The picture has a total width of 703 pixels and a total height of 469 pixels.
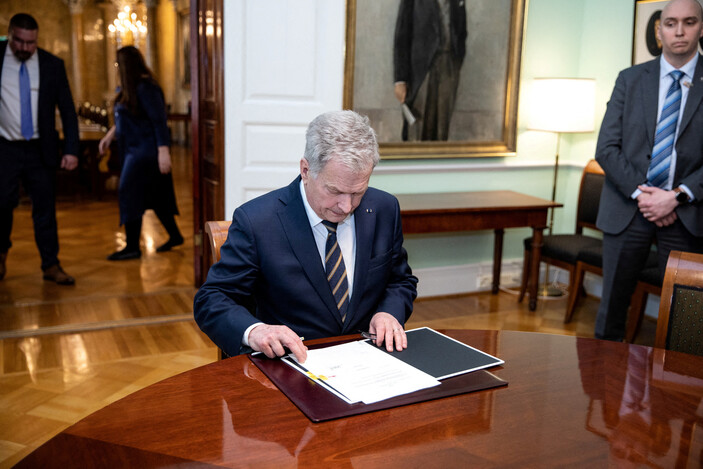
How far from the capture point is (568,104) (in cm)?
457

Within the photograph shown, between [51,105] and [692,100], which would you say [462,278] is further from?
[51,105]

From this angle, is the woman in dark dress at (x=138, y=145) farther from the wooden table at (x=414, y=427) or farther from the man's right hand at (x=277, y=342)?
the wooden table at (x=414, y=427)

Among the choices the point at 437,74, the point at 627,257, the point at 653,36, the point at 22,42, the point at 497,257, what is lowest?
the point at 497,257

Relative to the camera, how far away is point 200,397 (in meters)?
1.35

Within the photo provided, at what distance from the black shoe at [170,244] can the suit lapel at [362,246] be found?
14.1 feet

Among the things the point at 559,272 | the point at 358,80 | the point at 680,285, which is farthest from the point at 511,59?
the point at 680,285

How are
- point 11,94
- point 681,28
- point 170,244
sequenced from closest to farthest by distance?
1. point 681,28
2. point 11,94
3. point 170,244

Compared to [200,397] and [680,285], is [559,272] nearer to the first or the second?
[680,285]

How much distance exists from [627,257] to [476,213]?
1229mm

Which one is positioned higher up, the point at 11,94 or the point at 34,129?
the point at 11,94

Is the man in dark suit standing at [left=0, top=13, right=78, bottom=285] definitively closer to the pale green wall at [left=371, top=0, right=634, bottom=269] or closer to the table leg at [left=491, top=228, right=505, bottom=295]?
the pale green wall at [left=371, top=0, right=634, bottom=269]

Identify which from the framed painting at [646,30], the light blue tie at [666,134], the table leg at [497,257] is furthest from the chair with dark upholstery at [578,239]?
the light blue tie at [666,134]

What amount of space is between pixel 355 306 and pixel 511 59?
355cm

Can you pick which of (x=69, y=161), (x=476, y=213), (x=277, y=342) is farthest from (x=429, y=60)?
(x=277, y=342)
